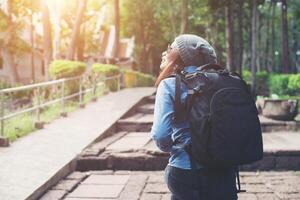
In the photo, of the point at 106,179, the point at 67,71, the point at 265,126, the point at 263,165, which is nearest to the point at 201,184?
the point at 106,179

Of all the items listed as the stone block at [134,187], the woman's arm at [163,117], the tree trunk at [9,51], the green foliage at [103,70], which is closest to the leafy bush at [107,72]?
the green foliage at [103,70]

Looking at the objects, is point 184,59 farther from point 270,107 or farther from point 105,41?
point 105,41

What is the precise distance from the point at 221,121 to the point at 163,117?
1.19 feet

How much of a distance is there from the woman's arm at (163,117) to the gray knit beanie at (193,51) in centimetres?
19

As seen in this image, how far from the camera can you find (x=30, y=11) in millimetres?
32219

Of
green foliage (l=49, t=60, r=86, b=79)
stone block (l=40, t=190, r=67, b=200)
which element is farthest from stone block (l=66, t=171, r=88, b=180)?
green foliage (l=49, t=60, r=86, b=79)

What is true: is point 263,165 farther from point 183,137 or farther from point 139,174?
point 183,137

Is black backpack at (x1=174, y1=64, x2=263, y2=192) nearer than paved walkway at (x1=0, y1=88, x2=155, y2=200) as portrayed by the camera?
Yes

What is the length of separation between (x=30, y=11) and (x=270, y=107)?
22549mm

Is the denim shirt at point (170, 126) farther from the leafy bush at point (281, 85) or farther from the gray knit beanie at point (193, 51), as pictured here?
the leafy bush at point (281, 85)

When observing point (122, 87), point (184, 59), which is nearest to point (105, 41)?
point (122, 87)

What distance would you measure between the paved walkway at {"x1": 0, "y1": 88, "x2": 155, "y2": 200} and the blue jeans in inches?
115

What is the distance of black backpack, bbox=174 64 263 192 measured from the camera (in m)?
2.83

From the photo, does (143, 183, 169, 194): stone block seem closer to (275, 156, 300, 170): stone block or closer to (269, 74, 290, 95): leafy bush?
(275, 156, 300, 170): stone block
